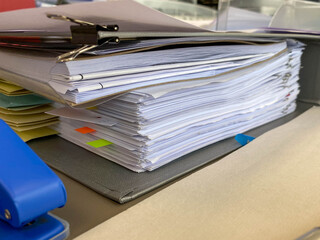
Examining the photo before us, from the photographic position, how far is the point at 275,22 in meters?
0.93

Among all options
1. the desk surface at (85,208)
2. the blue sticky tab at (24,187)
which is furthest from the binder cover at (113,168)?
the blue sticky tab at (24,187)

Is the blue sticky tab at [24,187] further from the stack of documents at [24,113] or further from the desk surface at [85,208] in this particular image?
the stack of documents at [24,113]

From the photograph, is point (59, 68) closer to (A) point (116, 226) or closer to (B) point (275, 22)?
(A) point (116, 226)

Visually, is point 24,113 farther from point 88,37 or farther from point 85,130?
point 88,37

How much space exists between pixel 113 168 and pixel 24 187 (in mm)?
201

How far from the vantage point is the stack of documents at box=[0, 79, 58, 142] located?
0.61m

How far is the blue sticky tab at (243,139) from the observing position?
0.59m

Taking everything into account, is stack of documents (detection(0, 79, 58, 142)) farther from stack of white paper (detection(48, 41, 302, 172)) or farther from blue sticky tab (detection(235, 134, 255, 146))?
blue sticky tab (detection(235, 134, 255, 146))

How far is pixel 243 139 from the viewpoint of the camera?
597 mm

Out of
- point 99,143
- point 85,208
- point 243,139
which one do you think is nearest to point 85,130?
point 99,143

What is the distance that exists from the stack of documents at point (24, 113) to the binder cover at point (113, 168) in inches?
1.2

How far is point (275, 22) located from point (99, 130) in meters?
0.65

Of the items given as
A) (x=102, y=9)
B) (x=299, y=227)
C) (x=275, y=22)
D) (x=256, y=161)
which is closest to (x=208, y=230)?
(x=299, y=227)

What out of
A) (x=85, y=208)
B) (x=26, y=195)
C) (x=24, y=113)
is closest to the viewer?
(x=26, y=195)
